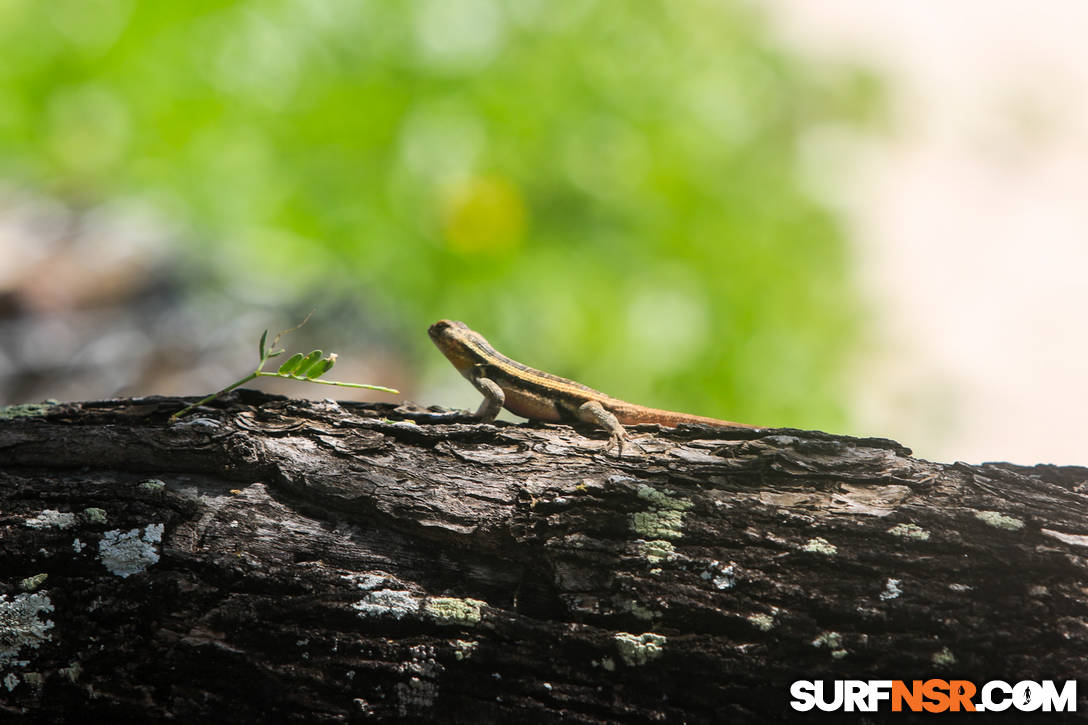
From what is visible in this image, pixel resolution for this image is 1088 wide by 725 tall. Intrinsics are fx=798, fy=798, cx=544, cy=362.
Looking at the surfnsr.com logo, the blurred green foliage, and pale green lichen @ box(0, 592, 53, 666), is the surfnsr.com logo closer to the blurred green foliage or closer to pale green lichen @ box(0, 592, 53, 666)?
pale green lichen @ box(0, 592, 53, 666)

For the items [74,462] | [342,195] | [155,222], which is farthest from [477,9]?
[74,462]

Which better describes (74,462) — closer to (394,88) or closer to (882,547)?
(882,547)

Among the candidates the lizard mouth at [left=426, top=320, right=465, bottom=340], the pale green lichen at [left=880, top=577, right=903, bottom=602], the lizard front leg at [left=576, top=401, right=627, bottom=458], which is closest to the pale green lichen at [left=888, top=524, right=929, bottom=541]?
the pale green lichen at [left=880, top=577, right=903, bottom=602]

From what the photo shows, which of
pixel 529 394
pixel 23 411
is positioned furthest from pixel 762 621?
pixel 23 411

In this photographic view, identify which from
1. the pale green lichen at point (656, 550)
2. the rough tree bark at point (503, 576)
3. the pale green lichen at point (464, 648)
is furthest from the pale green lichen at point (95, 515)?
the pale green lichen at point (656, 550)

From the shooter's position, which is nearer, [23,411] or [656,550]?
[656,550]

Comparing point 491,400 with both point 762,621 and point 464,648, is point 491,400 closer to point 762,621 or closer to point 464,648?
point 464,648
